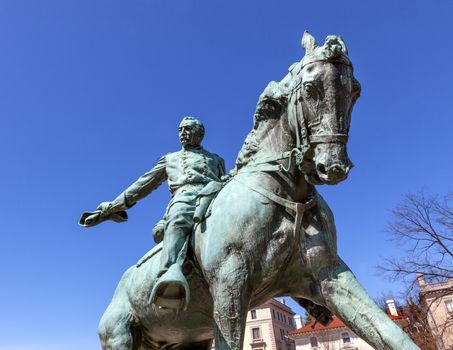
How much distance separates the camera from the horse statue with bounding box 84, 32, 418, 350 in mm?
3070

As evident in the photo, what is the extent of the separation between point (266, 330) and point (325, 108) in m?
62.7

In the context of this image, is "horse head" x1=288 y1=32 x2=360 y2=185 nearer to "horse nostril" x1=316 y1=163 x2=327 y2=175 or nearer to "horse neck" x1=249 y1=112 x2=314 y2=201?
"horse nostril" x1=316 y1=163 x2=327 y2=175

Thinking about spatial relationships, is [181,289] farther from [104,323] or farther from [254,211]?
[104,323]

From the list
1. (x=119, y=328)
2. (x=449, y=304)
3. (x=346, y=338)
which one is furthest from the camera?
(x=346, y=338)

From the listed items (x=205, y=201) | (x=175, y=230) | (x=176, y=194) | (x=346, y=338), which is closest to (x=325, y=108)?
(x=205, y=201)

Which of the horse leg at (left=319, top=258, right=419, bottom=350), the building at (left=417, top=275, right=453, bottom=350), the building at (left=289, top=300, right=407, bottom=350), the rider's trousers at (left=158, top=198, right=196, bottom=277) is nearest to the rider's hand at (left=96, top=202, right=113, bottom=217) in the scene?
the rider's trousers at (left=158, top=198, right=196, bottom=277)

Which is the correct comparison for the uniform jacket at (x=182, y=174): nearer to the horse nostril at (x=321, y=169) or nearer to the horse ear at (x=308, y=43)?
the horse nostril at (x=321, y=169)

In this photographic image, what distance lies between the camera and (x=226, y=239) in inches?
127

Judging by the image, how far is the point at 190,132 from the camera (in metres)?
4.61

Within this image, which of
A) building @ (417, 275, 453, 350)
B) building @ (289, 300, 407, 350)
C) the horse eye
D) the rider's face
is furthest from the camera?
building @ (289, 300, 407, 350)

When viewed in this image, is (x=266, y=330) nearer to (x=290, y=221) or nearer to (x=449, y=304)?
(x=449, y=304)

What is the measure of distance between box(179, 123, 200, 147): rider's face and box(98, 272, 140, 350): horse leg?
162cm

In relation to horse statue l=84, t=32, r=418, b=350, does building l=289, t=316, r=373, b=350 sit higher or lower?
higher

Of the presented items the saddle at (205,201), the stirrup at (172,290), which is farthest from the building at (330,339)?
the stirrup at (172,290)
